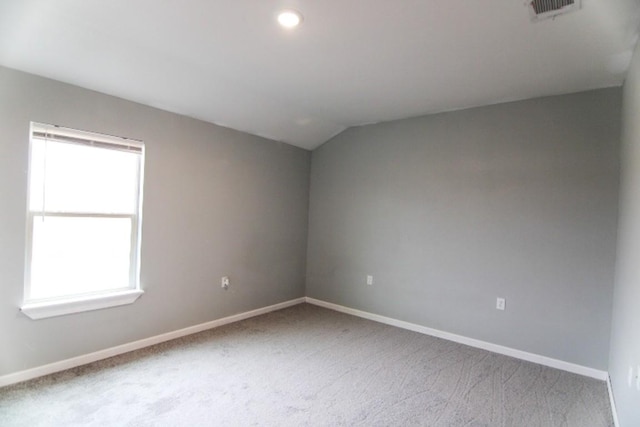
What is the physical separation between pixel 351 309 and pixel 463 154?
2.32 m

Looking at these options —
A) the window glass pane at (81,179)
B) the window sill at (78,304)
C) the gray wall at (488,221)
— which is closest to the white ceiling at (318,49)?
the gray wall at (488,221)

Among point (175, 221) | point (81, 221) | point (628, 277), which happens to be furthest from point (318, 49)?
point (628, 277)

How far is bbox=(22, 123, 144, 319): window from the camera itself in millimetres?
2516

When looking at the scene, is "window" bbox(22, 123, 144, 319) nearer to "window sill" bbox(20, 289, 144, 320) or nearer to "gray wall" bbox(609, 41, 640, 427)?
"window sill" bbox(20, 289, 144, 320)

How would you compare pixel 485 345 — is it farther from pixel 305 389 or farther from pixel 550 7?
pixel 550 7

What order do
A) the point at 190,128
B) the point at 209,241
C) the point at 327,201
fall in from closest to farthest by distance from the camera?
the point at 190,128 < the point at 209,241 < the point at 327,201

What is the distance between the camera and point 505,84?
9.37 ft

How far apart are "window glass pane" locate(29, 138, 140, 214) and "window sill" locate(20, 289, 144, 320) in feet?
2.32

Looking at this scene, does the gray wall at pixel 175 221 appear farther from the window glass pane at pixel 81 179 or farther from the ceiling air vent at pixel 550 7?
the ceiling air vent at pixel 550 7

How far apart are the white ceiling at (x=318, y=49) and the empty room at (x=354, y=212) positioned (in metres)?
0.02

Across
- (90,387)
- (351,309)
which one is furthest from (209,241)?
(351,309)

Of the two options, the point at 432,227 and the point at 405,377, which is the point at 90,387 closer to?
the point at 405,377

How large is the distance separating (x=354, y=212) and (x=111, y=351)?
2.94 m

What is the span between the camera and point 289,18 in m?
1.96
